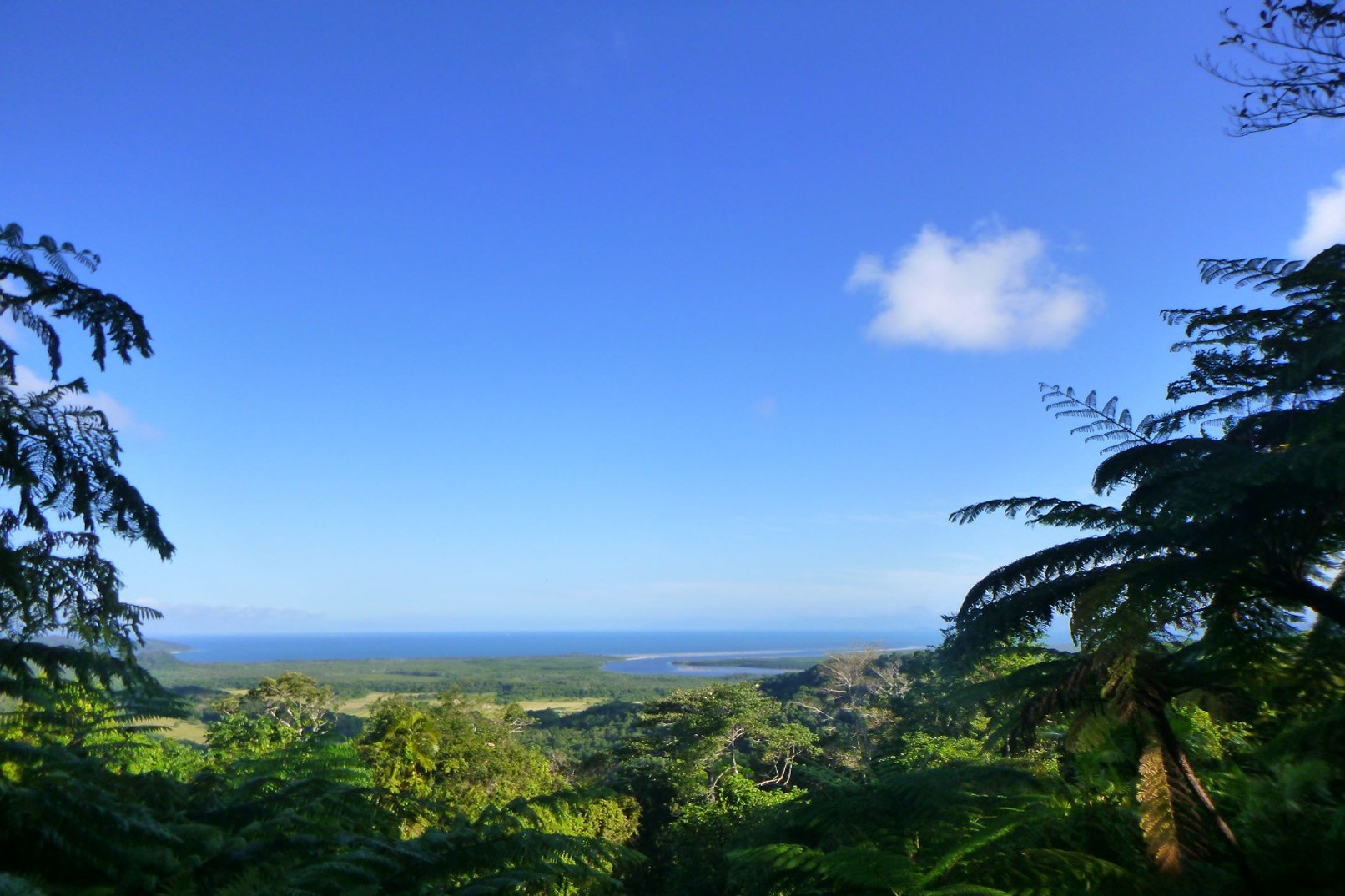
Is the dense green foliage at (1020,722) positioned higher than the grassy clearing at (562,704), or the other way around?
the dense green foliage at (1020,722)

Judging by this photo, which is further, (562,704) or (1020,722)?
(562,704)

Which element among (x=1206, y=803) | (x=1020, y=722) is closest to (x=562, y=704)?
(x=1020, y=722)

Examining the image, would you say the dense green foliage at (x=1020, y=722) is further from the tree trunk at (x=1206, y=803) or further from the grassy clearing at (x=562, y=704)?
the grassy clearing at (x=562, y=704)

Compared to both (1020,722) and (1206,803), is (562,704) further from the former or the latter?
(1206,803)

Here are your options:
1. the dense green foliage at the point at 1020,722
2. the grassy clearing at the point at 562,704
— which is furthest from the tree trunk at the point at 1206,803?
the grassy clearing at the point at 562,704

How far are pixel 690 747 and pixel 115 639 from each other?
26404mm

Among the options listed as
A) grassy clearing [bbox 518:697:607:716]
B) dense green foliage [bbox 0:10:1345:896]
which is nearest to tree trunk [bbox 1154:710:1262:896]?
dense green foliage [bbox 0:10:1345:896]

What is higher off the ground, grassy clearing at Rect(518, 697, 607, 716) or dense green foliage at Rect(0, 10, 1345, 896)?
dense green foliage at Rect(0, 10, 1345, 896)

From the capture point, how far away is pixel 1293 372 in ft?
14.2

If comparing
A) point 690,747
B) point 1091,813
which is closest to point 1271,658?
point 1091,813

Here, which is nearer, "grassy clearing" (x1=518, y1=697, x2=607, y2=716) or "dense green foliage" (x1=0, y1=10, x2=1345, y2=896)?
"dense green foliage" (x1=0, y1=10, x2=1345, y2=896)

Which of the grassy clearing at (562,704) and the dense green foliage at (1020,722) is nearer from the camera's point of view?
the dense green foliage at (1020,722)

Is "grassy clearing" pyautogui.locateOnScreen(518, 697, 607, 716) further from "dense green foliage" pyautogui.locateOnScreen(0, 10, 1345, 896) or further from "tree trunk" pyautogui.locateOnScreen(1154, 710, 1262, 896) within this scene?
"tree trunk" pyautogui.locateOnScreen(1154, 710, 1262, 896)

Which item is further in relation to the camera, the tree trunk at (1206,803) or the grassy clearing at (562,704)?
the grassy clearing at (562,704)
